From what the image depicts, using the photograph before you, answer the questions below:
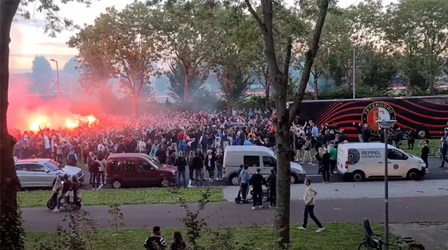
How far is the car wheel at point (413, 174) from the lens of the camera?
20.6 meters

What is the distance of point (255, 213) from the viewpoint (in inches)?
621

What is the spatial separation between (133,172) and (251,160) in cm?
507

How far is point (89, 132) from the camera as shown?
106ft

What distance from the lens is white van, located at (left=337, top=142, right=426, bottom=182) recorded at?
67.1 feet

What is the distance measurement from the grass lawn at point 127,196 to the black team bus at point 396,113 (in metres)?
14.2

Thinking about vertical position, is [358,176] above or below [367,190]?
above

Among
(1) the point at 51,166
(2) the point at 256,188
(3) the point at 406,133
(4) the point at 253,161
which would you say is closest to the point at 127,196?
(1) the point at 51,166

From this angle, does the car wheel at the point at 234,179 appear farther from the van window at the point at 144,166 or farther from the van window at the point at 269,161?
the van window at the point at 144,166

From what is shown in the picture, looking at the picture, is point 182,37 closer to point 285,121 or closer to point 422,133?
point 422,133

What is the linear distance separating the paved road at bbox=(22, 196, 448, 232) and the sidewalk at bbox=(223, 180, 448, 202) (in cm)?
69

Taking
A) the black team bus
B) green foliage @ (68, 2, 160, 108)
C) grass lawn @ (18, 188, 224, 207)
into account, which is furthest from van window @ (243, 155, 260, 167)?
green foliage @ (68, 2, 160, 108)

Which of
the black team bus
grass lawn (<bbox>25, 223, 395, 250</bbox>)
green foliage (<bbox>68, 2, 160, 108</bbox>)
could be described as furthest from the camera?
green foliage (<bbox>68, 2, 160, 108</bbox>)

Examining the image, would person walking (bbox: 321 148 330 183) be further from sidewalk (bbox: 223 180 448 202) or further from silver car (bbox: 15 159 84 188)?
silver car (bbox: 15 159 84 188)

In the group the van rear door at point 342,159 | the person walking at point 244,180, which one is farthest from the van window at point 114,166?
the van rear door at point 342,159
